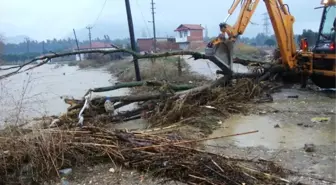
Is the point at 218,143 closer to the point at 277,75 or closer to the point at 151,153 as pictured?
the point at 151,153

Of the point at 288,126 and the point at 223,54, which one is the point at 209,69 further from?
the point at 288,126

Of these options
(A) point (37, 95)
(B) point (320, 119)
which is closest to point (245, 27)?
(B) point (320, 119)

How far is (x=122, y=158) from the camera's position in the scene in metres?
4.95

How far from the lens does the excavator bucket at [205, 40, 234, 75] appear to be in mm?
9758

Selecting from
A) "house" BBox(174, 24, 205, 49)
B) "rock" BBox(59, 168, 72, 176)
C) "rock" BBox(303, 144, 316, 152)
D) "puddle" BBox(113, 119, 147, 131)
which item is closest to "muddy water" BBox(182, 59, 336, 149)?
"rock" BBox(303, 144, 316, 152)

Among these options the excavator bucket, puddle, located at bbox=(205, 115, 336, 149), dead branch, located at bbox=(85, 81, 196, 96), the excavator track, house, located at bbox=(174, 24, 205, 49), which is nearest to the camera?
puddle, located at bbox=(205, 115, 336, 149)

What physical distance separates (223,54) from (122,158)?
5918 mm

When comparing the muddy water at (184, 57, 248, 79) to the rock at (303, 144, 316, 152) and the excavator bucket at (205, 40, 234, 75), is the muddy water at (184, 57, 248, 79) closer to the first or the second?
the excavator bucket at (205, 40, 234, 75)

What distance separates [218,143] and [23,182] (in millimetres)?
3136

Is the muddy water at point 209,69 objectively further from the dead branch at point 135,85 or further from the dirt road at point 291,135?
the dirt road at point 291,135

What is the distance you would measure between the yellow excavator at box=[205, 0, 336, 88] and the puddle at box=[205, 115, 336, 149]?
9.60 feet

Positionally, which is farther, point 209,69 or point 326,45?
point 209,69

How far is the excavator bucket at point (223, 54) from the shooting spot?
32.0 ft

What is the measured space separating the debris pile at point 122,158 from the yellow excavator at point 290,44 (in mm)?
5169
